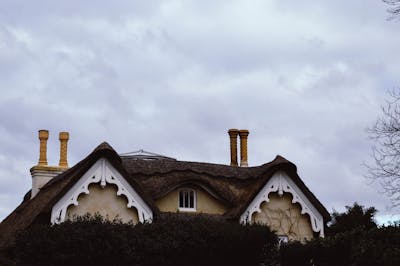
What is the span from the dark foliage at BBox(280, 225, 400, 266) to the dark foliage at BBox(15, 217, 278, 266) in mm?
931

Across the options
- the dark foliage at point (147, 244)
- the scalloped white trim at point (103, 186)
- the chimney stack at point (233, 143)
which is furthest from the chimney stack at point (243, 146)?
the dark foliage at point (147, 244)

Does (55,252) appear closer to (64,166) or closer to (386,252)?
(386,252)

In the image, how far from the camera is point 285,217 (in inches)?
1041

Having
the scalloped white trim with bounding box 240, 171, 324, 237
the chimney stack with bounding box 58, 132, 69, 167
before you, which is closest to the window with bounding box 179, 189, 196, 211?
the scalloped white trim with bounding box 240, 171, 324, 237

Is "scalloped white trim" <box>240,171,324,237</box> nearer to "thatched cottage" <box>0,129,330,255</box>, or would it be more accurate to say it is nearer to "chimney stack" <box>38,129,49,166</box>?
"thatched cottage" <box>0,129,330,255</box>

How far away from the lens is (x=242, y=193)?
26734 millimetres

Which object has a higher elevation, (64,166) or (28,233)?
(64,166)

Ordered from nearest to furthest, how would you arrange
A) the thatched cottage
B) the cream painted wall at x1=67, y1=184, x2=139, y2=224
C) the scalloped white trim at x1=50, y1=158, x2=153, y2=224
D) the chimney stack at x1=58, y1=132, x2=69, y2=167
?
the scalloped white trim at x1=50, y1=158, x2=153, y2=224 < the cream painted wall at x1=67, y1=184, x2=139, y2=224 < the thatched cottage < the chimney stack at x1=58, y1=132, x2=69, y2=167

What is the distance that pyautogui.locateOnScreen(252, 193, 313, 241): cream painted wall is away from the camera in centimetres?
2617

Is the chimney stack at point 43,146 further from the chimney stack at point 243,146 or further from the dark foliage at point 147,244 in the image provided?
the dark foliage at point 147,244

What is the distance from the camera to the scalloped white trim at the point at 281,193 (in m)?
25.6

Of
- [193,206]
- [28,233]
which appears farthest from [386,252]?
[193,206]

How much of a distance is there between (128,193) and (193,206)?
3.85 meters

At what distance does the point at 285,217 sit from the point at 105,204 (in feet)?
22.9
